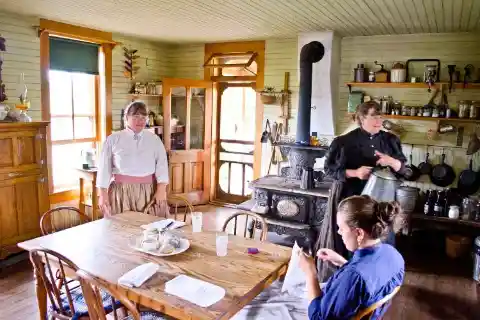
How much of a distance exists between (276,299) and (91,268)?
99 cm

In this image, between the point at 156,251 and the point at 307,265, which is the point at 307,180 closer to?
the point at 156,251

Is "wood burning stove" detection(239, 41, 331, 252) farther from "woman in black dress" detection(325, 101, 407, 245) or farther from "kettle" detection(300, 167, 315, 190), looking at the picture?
"woman in black dress" detection(325, 101, 407, 245)

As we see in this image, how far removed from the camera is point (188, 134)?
18.6 feet

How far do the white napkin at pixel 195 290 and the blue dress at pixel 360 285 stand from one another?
41 centimetres

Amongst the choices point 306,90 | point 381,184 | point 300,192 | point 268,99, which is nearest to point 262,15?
point 306,90

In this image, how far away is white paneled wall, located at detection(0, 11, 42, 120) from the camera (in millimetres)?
4012

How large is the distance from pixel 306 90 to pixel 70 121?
2828mm

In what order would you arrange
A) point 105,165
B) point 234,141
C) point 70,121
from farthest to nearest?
1. point 234,141
2. point 70,121
3. point 105,165

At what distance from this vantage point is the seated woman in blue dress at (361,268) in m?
1.43

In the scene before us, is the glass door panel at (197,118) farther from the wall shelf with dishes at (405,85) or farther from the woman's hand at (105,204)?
the woman's hand at (105,204)

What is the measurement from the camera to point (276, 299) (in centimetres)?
218

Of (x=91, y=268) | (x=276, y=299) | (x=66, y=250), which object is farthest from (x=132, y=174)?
(x=276, y=299)

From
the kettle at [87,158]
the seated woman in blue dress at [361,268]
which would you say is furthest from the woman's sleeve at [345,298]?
the kettle at [87,158]

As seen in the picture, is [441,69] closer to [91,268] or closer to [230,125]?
[230,125]
